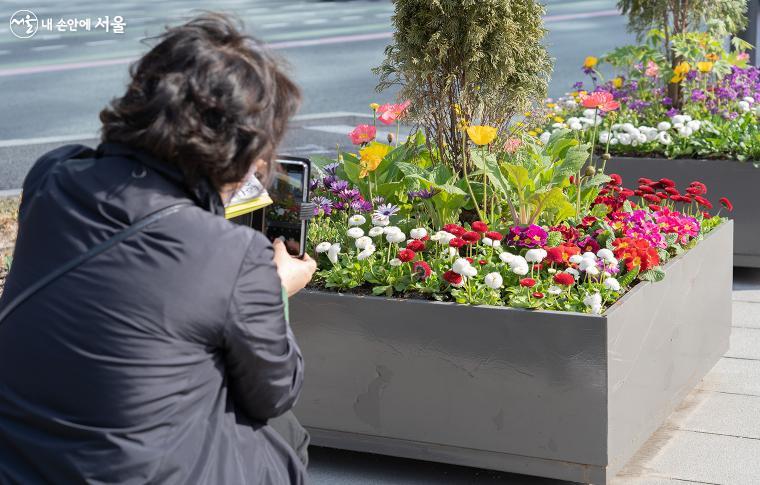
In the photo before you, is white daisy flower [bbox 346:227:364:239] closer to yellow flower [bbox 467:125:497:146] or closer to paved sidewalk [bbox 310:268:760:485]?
yellow flower [bbox 467:125:497:146]

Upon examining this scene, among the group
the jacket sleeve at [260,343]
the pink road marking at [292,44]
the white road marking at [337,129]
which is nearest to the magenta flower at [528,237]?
the jacket sleeve at [260,343]

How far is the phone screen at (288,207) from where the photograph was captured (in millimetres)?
2389

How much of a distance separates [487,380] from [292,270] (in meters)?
1.17

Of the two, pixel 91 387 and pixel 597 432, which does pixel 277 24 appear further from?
pixel 91 387

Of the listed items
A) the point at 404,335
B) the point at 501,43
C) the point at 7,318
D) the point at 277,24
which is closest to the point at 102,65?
the point at 277,24

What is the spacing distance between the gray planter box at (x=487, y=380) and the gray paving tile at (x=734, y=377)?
0.74 m

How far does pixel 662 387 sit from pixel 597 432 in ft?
2.05

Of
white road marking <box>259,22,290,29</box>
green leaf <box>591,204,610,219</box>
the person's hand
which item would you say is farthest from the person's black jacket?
white road marking <box>259,22,290,29</box>

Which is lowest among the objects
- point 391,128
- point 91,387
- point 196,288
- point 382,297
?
point 391,128

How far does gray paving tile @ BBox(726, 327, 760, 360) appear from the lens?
15.1ft

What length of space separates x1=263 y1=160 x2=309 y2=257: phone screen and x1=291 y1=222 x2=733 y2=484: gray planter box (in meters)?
0.91

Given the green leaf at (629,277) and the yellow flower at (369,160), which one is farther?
the yellow flower at (369,160)

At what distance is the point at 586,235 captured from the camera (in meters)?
3.79

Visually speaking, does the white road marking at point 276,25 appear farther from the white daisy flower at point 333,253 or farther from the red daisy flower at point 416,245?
the red daisy flower at point 416,245
